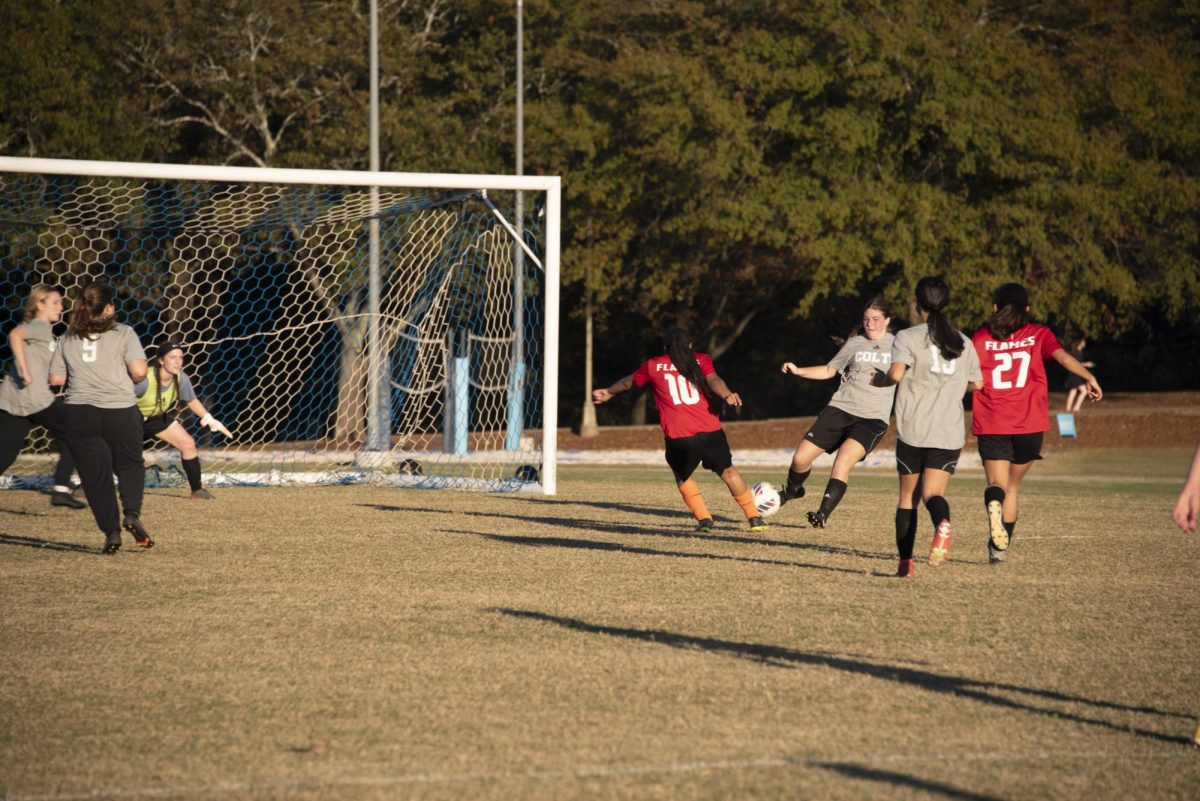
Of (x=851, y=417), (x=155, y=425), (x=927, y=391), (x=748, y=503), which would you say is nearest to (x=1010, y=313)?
(x=927, y=391)

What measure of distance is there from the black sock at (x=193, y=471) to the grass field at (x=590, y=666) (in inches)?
109

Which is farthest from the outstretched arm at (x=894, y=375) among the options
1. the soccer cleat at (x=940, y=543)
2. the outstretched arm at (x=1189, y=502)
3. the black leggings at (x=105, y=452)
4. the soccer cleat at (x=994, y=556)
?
the black leggings at (x=105, y=452)

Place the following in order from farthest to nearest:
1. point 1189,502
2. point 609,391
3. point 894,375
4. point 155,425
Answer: point 155,425 < point 609,391 < point 894,375 < point 1189,502

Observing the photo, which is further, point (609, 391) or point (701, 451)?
point (701, 451)

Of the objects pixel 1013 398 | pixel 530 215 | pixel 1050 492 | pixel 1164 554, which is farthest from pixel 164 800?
pixel 530 215

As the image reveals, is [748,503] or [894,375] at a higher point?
[894,375]

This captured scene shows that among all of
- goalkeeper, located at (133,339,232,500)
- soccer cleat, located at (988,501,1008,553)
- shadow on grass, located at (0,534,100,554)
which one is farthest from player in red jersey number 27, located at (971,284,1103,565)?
goalkeeper, located at (133,339,232,500)

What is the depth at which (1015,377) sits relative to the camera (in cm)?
999

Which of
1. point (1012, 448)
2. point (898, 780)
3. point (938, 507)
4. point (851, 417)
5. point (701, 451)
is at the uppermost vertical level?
point (851, 417)

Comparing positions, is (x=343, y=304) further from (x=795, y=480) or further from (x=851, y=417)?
(x=851, y=417)

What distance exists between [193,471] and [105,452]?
481cm

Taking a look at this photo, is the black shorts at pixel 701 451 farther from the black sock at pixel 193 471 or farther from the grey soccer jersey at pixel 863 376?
the black sock at pixel 193 471

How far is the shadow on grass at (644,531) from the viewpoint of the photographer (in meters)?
10.8

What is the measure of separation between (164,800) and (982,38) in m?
26.6
